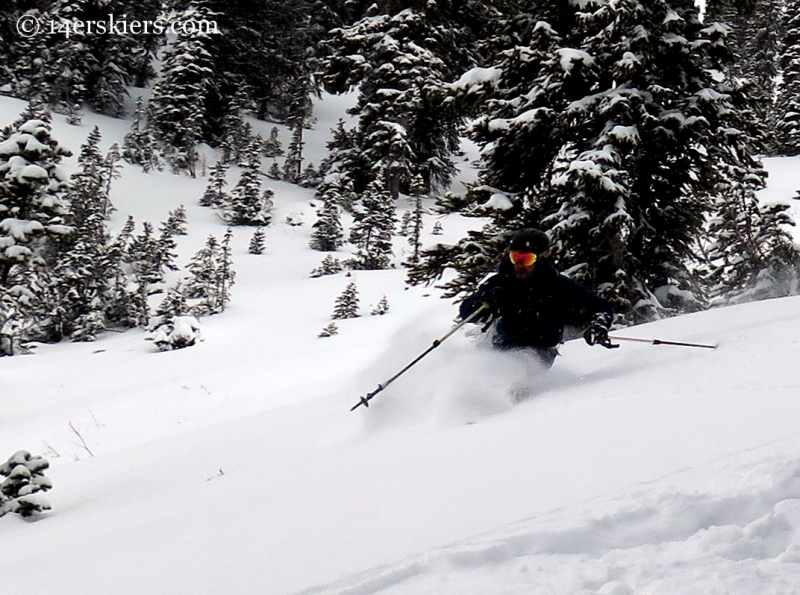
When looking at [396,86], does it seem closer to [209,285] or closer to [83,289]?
[209,285]

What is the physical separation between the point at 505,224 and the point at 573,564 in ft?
24.6

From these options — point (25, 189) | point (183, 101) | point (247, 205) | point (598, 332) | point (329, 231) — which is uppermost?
point (183, 101)

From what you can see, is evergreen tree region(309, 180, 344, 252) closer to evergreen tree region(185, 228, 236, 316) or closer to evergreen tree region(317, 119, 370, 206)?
evergreen tree region(317, 119, 370, 206)

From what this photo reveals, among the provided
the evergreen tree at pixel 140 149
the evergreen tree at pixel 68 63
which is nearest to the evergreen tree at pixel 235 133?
the evergreen tree at pixel 140 149

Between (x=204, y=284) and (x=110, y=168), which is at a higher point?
(x=110, y=168)

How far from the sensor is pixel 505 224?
30.7 feet

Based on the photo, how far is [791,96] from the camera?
28484 mm

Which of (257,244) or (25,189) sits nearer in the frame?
(25,189)

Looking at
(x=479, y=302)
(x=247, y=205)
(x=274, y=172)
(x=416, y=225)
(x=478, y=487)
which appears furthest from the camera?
(x=274, y=172)

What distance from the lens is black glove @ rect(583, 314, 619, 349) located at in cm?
538

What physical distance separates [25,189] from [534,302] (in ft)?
25.5

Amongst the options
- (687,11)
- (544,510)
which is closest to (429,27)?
(687,11)

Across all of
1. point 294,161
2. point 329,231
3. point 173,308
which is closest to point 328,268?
point 329,231

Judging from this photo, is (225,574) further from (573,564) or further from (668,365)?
(668,365)
